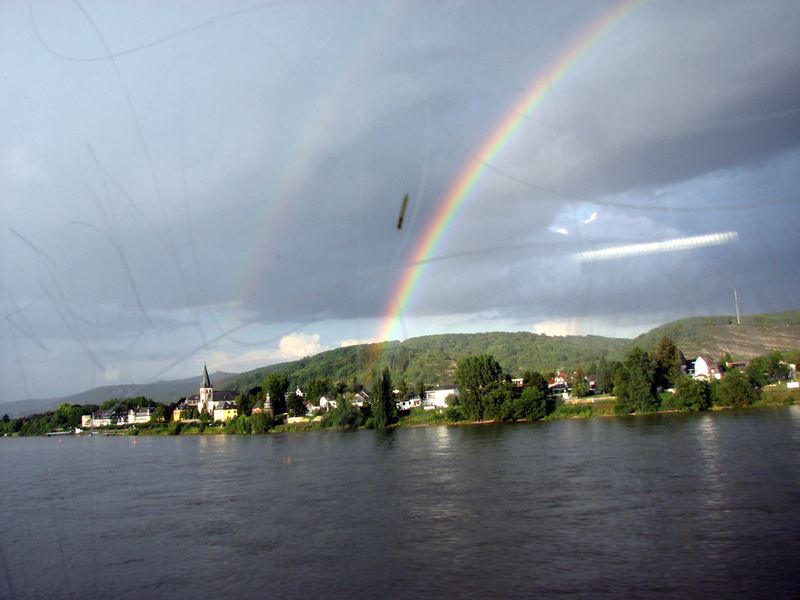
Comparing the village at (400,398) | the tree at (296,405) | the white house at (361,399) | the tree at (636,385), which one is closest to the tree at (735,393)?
the village at (400,398)

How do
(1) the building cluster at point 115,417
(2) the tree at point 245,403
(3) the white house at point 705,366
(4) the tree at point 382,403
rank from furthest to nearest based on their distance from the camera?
1. (1) the building cluster at point 115,417
2. (2) the tree at point 245,403
3. (3) the white house at point 705,366
4. (4) the tree at point 382,403

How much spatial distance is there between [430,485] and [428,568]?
7.12m

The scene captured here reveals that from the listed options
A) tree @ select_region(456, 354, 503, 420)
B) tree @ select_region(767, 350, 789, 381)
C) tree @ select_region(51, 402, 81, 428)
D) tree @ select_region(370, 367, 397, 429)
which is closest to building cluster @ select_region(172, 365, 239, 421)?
tree @ select_region(51, 402, 81, 428)

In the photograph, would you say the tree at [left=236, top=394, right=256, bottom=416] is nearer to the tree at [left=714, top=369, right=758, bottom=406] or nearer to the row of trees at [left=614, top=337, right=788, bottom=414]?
the row of trees at [left=614, top=337, right=788, bottom=414]

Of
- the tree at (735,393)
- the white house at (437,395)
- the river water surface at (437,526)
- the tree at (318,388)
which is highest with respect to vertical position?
the tree at (318,388)

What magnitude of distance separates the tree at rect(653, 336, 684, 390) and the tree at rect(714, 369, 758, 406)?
7.63 ft

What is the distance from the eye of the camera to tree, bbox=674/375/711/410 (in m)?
34.4

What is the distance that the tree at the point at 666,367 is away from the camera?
1493 inches

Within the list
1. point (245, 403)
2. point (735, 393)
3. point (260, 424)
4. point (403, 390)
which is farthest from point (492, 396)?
point (245, 403)

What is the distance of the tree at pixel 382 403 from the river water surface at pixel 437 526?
16.5m

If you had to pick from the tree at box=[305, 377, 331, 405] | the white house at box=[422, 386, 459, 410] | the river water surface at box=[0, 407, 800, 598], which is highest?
the tree at box=[305, 377, 331, 405]

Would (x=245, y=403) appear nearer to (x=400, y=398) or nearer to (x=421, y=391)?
(x=400, y=398)

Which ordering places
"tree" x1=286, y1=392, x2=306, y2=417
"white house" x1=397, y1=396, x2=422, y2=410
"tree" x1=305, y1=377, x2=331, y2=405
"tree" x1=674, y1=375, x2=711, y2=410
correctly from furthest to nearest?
1. "tree" x1=305, y1=377, x2=331, y2=405
2. "white house" x1=397, y1=396, x2=422, y2=410
3. "tree" x1=286, y1=392, x2=306, y2=417
4. "tree" x1=674, y1=375, x2=711, y2=410

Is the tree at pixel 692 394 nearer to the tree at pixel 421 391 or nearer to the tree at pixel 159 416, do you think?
the tree at pixel 421 391
